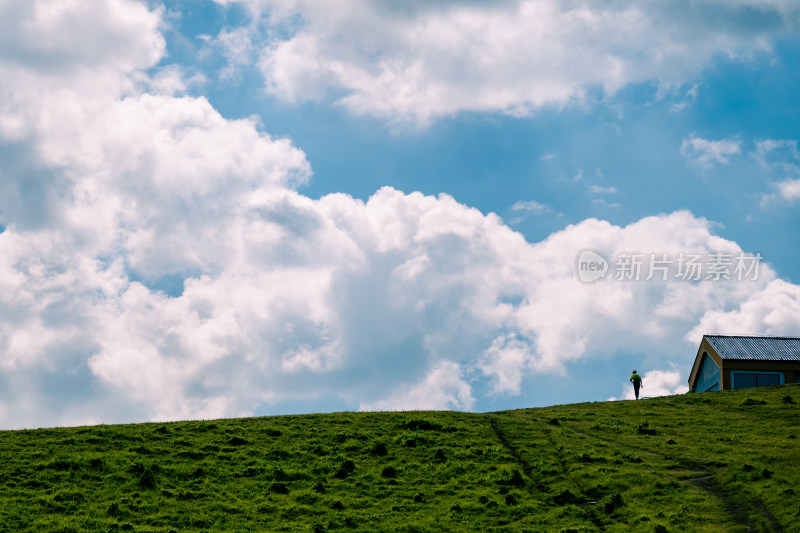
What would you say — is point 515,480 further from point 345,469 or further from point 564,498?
point 345,469

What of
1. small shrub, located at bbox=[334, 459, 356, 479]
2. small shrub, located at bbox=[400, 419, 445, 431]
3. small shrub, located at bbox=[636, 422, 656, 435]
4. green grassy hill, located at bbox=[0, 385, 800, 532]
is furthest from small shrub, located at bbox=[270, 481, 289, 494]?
small shrub, located at bbox=[636, 422, 656, 435]

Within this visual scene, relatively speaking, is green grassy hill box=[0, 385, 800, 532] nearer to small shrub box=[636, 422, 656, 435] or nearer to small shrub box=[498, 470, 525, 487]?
small shrub box=[498, 470, 525, 487]

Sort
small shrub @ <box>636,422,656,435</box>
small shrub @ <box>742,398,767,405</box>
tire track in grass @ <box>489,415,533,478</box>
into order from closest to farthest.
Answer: tire track in grass @ <box>489,415,533,478</box> → small shrub @ <box>636,422,656,435</box> → small shrub @ <box>742,398,767,405</box>

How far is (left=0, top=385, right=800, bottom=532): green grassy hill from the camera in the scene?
3791 centimetres

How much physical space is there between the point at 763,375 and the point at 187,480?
5885 cm

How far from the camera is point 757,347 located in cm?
7738

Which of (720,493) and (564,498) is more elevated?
(720,493)

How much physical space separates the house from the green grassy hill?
15.8 meters

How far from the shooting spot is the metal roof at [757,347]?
7575cm

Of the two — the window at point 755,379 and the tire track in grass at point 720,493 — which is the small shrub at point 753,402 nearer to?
the window at point 755,379

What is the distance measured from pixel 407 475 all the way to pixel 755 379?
46.6 meters

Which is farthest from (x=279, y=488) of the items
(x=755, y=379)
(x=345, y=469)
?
(x=755, y=379)

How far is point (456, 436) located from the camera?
175ft

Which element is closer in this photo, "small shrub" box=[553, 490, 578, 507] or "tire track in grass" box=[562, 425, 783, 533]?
"tire track in grass" box=[562, 425, 783, 533]
